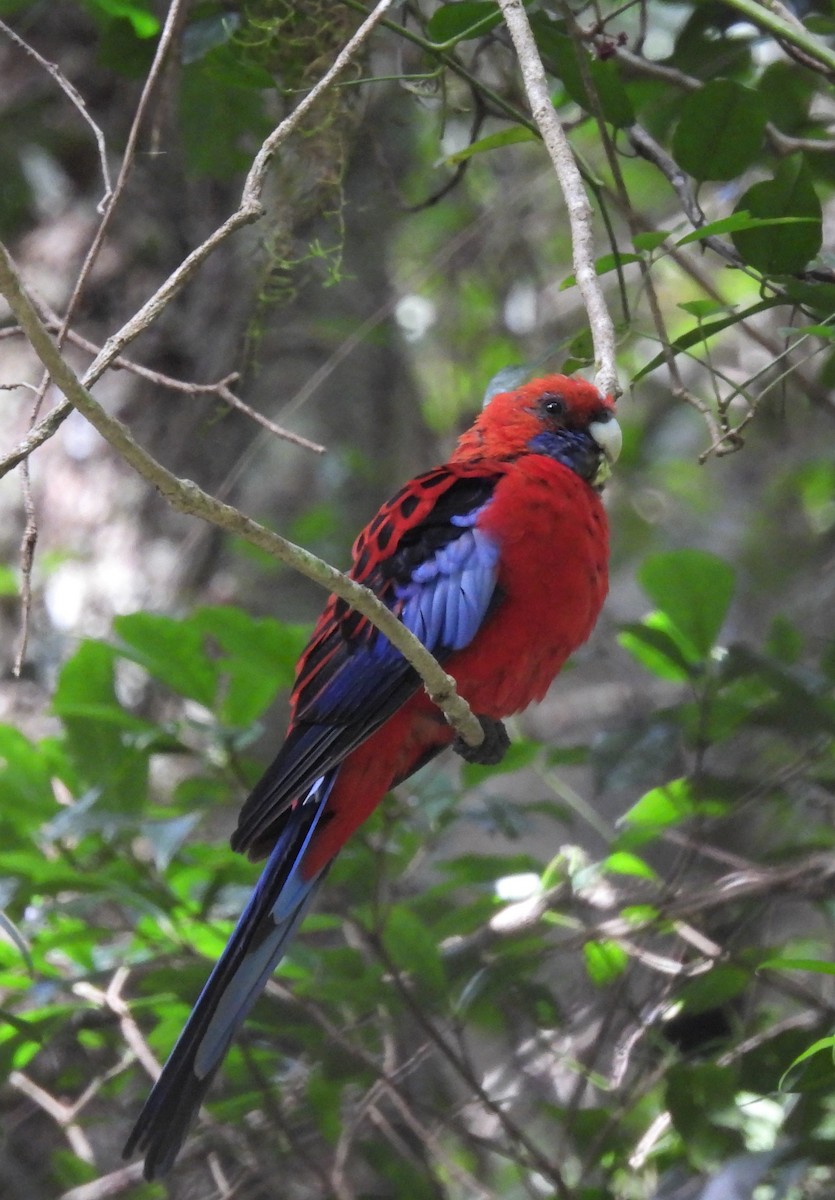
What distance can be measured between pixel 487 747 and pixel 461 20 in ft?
4.57

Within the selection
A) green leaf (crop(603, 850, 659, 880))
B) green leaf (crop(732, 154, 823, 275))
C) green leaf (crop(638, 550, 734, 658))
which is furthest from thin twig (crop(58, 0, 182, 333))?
green leaf (crop(603, 850, 659, 880))

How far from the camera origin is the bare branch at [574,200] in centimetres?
193

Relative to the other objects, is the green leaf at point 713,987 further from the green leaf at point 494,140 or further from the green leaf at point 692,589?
the green leaf at point 494,140

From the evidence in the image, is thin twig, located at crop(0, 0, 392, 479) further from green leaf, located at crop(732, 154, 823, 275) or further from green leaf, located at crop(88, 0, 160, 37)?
green leaf, located at crop(88, 0, 160, 37)

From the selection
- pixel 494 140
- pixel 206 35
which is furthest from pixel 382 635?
pixel 206 35

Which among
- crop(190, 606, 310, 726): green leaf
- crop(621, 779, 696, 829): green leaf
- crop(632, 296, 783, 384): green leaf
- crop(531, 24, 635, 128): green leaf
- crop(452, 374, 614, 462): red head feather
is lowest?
crop(621, 779, 696, 829): green leaf

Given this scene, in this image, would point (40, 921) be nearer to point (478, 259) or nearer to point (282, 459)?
point (282, 459)

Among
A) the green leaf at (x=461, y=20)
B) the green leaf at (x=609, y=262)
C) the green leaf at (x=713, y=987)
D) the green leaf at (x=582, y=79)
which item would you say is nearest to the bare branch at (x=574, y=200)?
the green leaf at (x=609, y=262)

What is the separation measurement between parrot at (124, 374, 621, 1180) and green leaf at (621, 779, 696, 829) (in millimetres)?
316

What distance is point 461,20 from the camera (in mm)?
2320

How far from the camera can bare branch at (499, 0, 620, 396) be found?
1931 mm

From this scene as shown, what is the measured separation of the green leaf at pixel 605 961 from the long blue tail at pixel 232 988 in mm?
627

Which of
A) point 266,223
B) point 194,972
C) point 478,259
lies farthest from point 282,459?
point 194,972

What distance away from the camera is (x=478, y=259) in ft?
16.7
